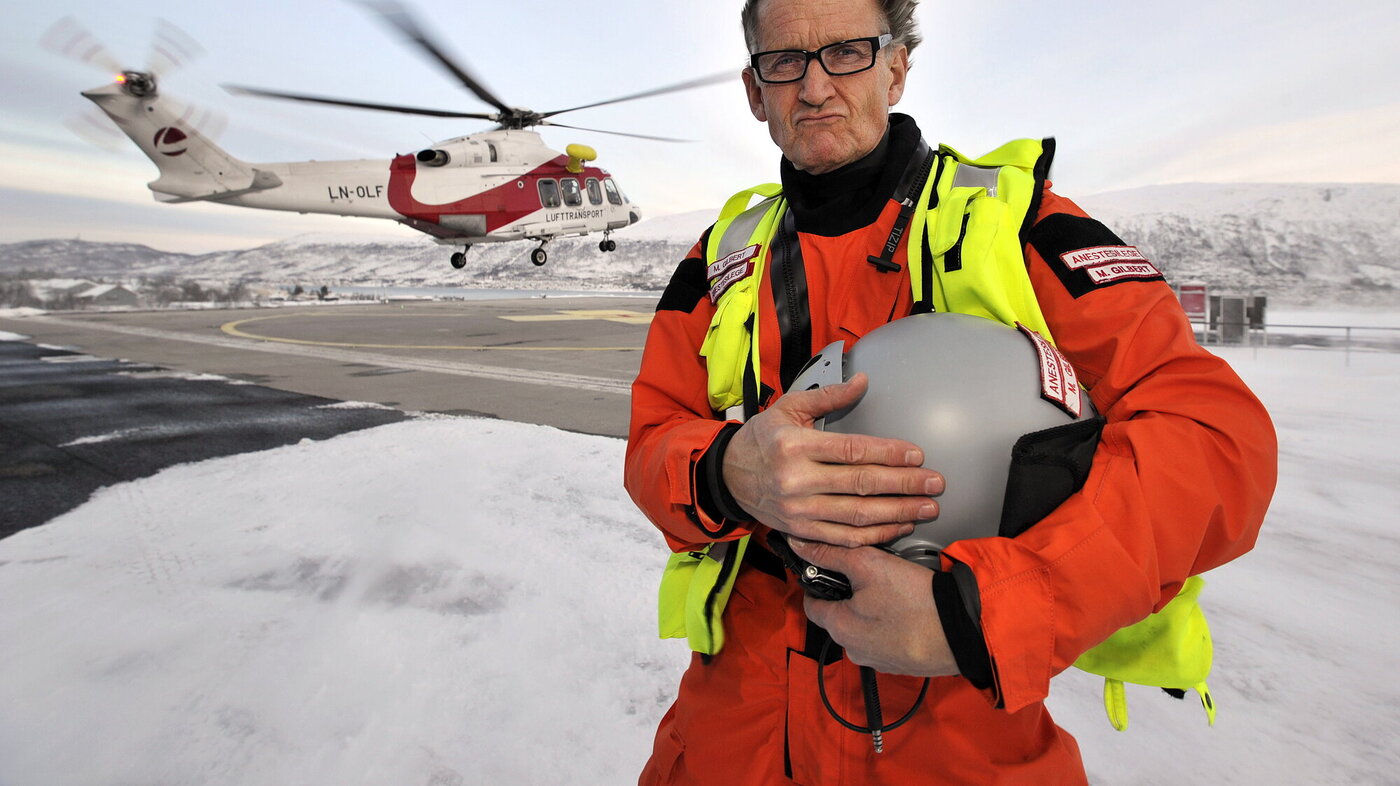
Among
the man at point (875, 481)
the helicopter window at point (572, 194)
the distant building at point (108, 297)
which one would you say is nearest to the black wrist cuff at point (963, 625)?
the man at point (875, 481)

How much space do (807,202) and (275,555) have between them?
3.80 meters

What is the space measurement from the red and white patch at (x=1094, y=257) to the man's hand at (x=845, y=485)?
496 mm

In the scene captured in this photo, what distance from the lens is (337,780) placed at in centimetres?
216

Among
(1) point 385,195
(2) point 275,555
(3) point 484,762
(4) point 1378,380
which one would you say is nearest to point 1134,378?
(3) point 484,762

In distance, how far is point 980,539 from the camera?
0.97 metres

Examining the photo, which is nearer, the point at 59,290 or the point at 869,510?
the point at 869,510

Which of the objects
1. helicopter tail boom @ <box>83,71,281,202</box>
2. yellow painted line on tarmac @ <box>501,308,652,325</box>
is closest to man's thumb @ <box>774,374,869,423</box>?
yellow painted line on tarmac @ <box>501,308,652,325</box>

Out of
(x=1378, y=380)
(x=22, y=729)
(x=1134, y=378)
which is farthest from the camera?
(x=1378, y=380)

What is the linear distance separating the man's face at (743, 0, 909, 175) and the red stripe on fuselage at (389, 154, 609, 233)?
60.2ft

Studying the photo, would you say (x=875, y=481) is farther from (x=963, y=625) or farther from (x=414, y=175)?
(x=414, y=175)

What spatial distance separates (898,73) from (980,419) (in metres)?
0.92

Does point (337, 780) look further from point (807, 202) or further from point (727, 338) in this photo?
point (807, 202)

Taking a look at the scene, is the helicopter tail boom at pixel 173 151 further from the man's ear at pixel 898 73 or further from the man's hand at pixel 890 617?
the man's hand at pixel 890 617

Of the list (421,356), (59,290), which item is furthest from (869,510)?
(59,290)
